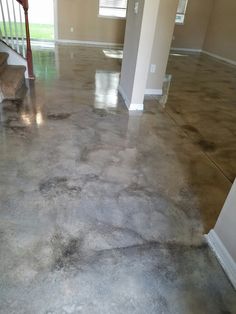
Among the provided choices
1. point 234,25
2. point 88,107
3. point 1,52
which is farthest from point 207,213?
point 234,25

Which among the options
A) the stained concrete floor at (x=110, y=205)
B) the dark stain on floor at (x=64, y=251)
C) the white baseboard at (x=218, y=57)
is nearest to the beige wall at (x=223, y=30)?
the white baseboard at (x=218, y=57)

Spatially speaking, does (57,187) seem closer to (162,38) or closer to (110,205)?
(110,205)

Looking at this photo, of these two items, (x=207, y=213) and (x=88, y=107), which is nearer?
(x=207, y=213)

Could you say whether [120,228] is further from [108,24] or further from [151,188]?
[108,24]

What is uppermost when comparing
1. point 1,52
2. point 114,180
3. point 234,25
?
point 234,25

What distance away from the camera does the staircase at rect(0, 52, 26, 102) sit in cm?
343

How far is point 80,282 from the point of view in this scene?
1.28m

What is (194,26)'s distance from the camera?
8.48m

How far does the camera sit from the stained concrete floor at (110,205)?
4.10 feet

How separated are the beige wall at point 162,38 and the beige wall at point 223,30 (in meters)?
4.43

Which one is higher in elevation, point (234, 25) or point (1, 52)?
point (234, 25)

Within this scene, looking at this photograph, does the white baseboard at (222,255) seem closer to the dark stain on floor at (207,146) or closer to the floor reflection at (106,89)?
the dark stain on floor at (207,146)

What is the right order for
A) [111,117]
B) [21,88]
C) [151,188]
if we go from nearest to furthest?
[151,188], [111,117], [21,88]

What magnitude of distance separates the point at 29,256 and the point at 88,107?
2.48m
